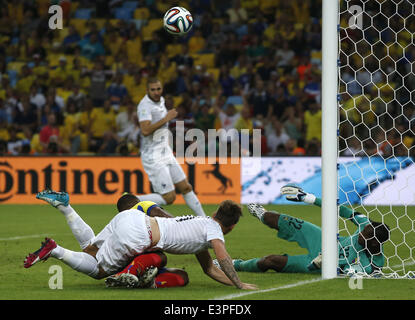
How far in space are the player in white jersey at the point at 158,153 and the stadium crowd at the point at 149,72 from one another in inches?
183

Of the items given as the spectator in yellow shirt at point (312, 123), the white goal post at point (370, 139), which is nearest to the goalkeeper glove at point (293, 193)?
the white goal post at point (370, 139)

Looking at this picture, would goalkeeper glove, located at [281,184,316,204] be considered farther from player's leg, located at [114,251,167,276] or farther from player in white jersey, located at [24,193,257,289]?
player's leg, located at [114,251,167,276]

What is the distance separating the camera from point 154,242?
6793 mm

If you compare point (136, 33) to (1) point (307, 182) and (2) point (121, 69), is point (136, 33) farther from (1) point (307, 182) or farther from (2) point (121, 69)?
(1) point (307, 182)

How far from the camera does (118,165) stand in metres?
16.2

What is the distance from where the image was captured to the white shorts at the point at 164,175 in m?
11.4

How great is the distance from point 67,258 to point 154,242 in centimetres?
69

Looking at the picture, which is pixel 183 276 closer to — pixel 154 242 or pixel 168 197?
pixel 154 242

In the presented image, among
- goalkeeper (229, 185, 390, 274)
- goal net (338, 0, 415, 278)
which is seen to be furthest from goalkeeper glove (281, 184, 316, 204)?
goal net (338, 0, 415, 278)

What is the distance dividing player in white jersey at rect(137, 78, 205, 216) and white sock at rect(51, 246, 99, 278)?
4.17m

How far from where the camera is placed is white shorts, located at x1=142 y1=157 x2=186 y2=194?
11.4 meters

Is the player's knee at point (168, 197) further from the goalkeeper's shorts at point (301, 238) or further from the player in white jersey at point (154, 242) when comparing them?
the player in white jersey at point (154, 242)

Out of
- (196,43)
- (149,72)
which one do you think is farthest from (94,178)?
(196,43)

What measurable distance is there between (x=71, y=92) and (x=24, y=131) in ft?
5.04
